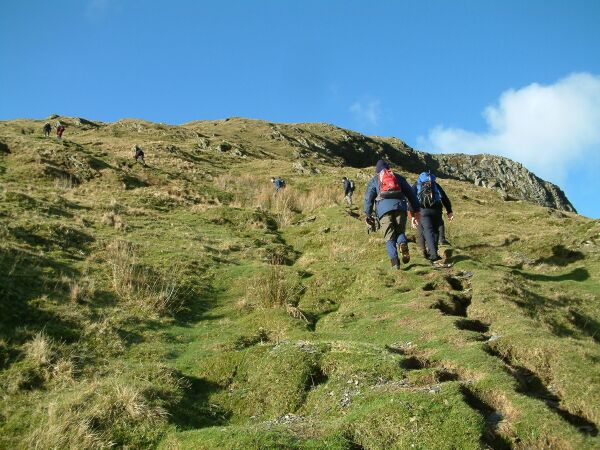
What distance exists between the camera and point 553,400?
20.5ft

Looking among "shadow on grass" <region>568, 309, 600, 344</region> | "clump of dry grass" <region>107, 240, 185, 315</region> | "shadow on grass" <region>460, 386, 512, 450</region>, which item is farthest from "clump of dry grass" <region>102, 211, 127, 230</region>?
"shadow on grass" <region>460, 386, 512, 450</region>

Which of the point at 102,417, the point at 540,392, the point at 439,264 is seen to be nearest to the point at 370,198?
the point at 439,264

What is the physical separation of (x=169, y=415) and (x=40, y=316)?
14.4 feet

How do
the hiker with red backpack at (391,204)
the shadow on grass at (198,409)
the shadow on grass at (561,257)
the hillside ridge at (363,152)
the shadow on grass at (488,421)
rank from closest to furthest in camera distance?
the shadow on grass at (488,421) < the shadow on grass at (198,409) < the hiker with red backpack at (391,204) < the shadow on grass at (561,257) < the hillside ridge at (363,152)

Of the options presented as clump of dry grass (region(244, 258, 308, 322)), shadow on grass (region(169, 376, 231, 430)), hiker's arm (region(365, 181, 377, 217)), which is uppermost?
hiker's arm (region(365, 181, 377, 217))

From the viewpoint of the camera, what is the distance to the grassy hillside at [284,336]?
5652 mm

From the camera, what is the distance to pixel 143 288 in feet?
38.7

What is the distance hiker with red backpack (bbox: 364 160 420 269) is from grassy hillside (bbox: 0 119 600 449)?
94 centimetres

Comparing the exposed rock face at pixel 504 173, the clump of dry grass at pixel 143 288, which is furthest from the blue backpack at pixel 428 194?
the exposed rock face at pixel 504 173

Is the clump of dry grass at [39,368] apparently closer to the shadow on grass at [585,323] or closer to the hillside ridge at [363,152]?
the shadow on grass at [585,323]

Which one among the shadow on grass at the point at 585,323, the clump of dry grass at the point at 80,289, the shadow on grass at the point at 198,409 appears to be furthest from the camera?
the clump of dry grass at the point at 80,289

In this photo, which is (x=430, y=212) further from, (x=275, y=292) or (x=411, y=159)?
(x=411, y=159)

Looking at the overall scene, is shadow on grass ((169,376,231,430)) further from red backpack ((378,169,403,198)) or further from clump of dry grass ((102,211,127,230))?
clump of dry grass ((102,211,127,230))

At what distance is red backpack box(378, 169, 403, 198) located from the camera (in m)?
11.9
